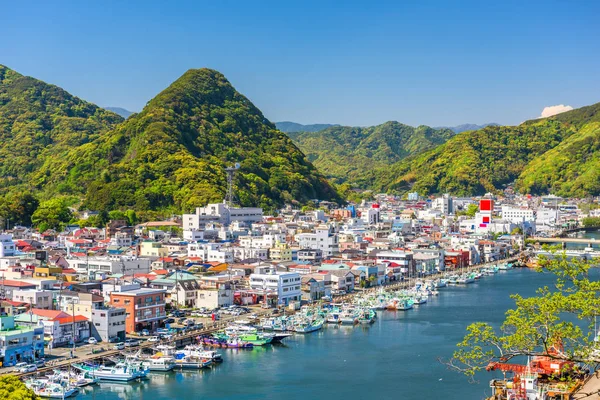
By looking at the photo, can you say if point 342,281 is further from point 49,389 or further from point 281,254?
point 49,389

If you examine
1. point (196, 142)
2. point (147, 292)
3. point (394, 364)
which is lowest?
point (394, 364)

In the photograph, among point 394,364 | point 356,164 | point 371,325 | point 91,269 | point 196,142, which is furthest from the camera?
point 356,164

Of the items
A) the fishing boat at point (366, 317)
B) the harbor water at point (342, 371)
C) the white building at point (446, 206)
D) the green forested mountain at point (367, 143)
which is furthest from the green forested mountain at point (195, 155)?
the green forested mountain at point (367, 143)

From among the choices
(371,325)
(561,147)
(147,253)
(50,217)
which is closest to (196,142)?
(50,217)

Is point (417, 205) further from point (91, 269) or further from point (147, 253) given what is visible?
point (91, 269)

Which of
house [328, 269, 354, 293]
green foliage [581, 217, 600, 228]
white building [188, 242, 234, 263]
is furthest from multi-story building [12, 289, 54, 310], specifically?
green foliage [581, 217, 600, 228]

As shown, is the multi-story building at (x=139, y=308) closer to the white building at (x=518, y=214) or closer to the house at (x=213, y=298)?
the house at (x=213, y=298)

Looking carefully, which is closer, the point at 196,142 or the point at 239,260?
the point at 239,260

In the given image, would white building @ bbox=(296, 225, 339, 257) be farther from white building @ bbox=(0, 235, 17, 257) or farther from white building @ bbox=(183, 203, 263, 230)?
white building @ bbox=(0, 235, 17, 257)
